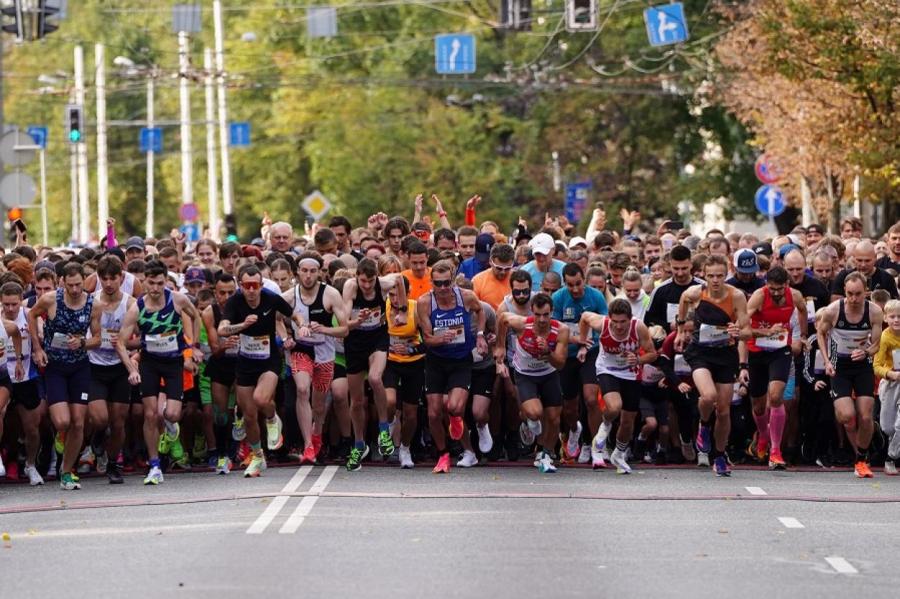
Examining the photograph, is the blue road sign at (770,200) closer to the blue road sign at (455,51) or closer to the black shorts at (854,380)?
the blue road sign at (455,51)

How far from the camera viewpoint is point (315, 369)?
1895cm

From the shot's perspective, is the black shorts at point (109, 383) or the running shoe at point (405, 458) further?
the running shoe at point (405, 458)

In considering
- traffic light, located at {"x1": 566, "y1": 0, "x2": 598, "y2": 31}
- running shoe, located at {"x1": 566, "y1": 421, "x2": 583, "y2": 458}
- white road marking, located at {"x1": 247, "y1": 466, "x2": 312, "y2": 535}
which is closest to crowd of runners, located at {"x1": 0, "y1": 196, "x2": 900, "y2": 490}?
running shoe, located at {"x1": 566, "y1": 421, "x2": 583, "y2": 458}

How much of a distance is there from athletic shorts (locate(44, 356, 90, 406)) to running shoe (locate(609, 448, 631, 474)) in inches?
174

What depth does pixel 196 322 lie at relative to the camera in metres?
18.2

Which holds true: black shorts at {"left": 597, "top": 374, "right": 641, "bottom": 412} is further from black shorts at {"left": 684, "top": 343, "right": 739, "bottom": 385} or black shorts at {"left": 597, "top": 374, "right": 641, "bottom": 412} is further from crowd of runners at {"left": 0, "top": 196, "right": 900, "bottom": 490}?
black shorts at {"left": 684, "top": 343, "right": 739, "bottom": 385}

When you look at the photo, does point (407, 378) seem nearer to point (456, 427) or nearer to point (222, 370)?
point (456, 427)

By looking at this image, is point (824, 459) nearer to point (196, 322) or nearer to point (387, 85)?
point (196, 322)

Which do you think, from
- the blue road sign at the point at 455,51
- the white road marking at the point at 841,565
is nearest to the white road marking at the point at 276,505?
the white road marking at the point at 841,565

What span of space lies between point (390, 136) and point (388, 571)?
1730 inches

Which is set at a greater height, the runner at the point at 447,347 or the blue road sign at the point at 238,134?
the blue road sign at the point at 238,134

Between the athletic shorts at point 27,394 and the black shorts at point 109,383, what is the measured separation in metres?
0.53

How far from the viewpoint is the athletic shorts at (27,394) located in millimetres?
18219

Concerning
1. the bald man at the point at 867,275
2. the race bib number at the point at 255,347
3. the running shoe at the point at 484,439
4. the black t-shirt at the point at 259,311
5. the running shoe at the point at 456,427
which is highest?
the bald man at the point at 867,275
